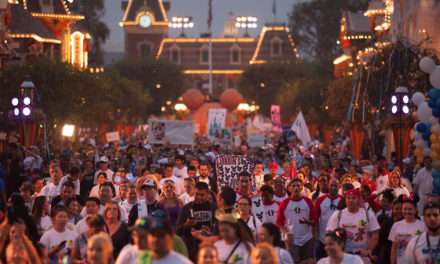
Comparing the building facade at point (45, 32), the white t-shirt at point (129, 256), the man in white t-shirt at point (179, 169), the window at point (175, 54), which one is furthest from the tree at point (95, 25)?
the white t-shirt at point (129, 256)

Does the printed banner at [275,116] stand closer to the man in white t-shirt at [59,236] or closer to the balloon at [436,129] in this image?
the balloon at [436,129]

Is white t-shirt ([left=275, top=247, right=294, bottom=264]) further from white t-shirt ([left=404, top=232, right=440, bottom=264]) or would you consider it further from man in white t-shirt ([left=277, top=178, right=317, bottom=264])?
man in white t-shirt ([left=277, top=178, right=317, bottom=264])

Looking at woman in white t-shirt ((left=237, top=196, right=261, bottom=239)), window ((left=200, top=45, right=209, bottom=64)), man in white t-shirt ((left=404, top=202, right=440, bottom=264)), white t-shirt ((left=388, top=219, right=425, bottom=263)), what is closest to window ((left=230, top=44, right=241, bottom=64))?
window ((left=200, top=45, right=209, bottom=64))

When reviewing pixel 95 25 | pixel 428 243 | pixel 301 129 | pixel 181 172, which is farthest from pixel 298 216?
pixel 95 25

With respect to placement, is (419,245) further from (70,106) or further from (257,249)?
(70,106)

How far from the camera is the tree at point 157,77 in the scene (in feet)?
362

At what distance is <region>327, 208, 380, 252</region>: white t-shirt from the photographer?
16.1m

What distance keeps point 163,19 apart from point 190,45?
8.01 m

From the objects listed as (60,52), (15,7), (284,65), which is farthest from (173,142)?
(284,65)

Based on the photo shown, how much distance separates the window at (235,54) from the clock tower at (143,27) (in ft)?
28.2

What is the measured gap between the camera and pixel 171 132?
43844mm

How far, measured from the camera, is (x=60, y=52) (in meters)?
73.0

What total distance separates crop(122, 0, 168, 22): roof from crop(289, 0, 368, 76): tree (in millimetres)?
37629

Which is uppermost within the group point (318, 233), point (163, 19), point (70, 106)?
point (163, 19)
